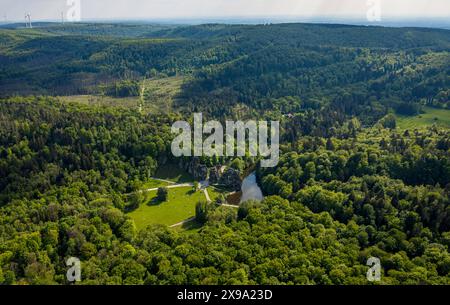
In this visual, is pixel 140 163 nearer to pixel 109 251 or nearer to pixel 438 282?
pixel 109 251

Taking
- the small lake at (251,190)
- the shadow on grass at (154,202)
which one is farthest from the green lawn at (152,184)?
the small lake at (251,190)

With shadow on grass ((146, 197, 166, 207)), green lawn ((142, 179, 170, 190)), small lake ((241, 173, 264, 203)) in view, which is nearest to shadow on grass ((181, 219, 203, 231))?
shadow on grass ((146, 197, 166, 207))

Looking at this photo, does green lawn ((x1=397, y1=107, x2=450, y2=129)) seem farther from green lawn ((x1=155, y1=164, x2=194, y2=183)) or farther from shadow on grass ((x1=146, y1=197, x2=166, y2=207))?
shadow on grass ((x1=146, y1=197, x2=166, y2=207))

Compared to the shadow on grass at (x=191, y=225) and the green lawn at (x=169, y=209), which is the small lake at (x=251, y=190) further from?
the shadow on grass at (x=191, y=225)

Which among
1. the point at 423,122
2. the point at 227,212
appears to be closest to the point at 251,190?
the point at 227,212

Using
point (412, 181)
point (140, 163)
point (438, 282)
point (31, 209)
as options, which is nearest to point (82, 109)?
point (140, 163)

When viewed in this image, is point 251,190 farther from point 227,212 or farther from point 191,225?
point 191,225
